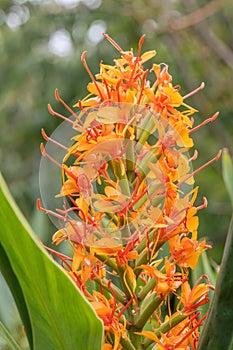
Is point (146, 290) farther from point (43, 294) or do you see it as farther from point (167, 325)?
point (43, 294)

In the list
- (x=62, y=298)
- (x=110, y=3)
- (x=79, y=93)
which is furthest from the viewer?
(x=110, y=3)

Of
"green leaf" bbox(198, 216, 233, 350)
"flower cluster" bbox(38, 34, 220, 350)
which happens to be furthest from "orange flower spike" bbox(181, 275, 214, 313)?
"green leaf" bbox(198, 216, 233, 350)

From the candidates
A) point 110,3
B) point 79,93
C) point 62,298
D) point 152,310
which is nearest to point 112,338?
point 152,310

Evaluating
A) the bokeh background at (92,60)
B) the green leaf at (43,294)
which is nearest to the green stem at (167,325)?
the green leaf at (43,294)

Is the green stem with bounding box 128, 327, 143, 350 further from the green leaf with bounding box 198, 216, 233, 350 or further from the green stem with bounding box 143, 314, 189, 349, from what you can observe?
the green leaf with bounding box 198, 216, 233, 350

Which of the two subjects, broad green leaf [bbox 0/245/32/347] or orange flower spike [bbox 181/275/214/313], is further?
orange flower spike [bbox 181/275/214/313]

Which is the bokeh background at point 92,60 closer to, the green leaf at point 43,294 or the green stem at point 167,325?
the green stem at point 167,325

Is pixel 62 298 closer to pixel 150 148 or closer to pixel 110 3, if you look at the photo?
pixel 150 148
